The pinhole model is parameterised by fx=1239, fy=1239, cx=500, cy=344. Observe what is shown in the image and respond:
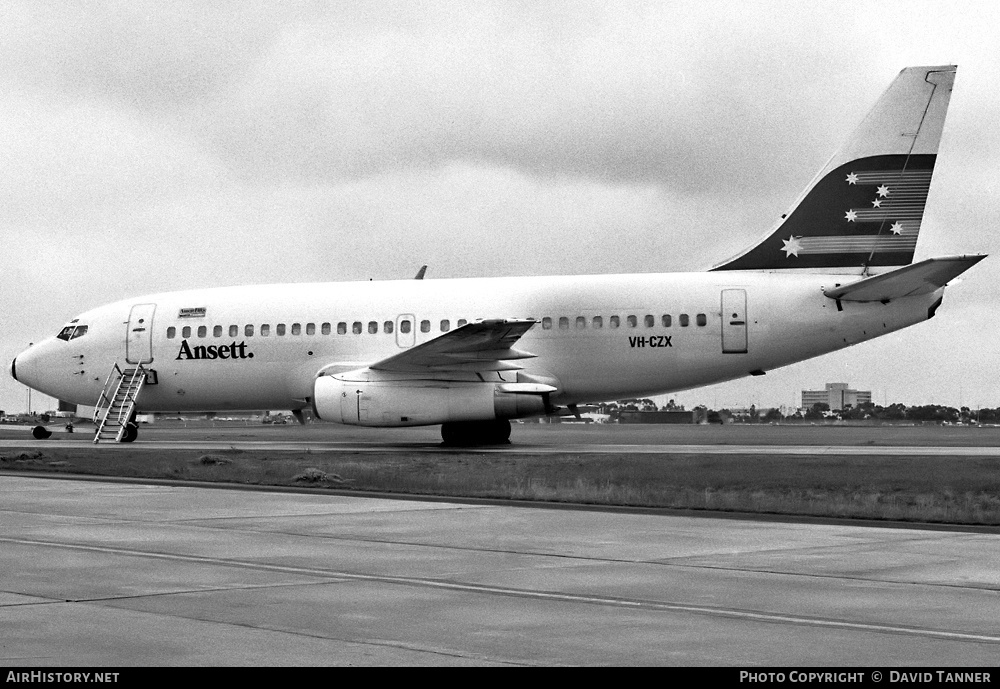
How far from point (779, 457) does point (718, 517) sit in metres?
10.2

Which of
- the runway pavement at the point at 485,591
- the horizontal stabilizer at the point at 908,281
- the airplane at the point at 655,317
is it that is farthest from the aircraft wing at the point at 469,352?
the runway pavement at the point at 485,591

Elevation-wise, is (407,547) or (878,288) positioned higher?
(878,288)

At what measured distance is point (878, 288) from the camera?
28125mm

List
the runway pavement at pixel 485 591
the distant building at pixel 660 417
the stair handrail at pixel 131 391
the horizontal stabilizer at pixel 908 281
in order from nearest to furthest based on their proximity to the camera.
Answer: the runway pavement at pixel 485 591 < the horizontal stabilizer at pixel 908 281 < the stair handrail at pixel 131 391 < the distant building at pixel 660 417

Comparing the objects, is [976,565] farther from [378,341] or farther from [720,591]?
[378,341]

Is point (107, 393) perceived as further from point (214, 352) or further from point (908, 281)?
point (908, 281)

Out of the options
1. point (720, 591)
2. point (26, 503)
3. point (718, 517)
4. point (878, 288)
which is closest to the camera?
point (720, 591)

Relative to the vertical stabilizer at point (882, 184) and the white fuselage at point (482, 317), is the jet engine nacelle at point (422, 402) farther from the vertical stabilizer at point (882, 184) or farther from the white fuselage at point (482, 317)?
the vertical stabilizer at point (882, 184)

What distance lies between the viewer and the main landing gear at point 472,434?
3158 centimetres

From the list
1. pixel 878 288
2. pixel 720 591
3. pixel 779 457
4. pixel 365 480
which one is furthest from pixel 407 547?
pixel 878 288

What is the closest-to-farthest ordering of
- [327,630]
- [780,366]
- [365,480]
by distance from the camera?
1. [327,630]
2. [365,480]
3. [780,366]

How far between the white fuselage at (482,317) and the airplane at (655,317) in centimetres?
5
